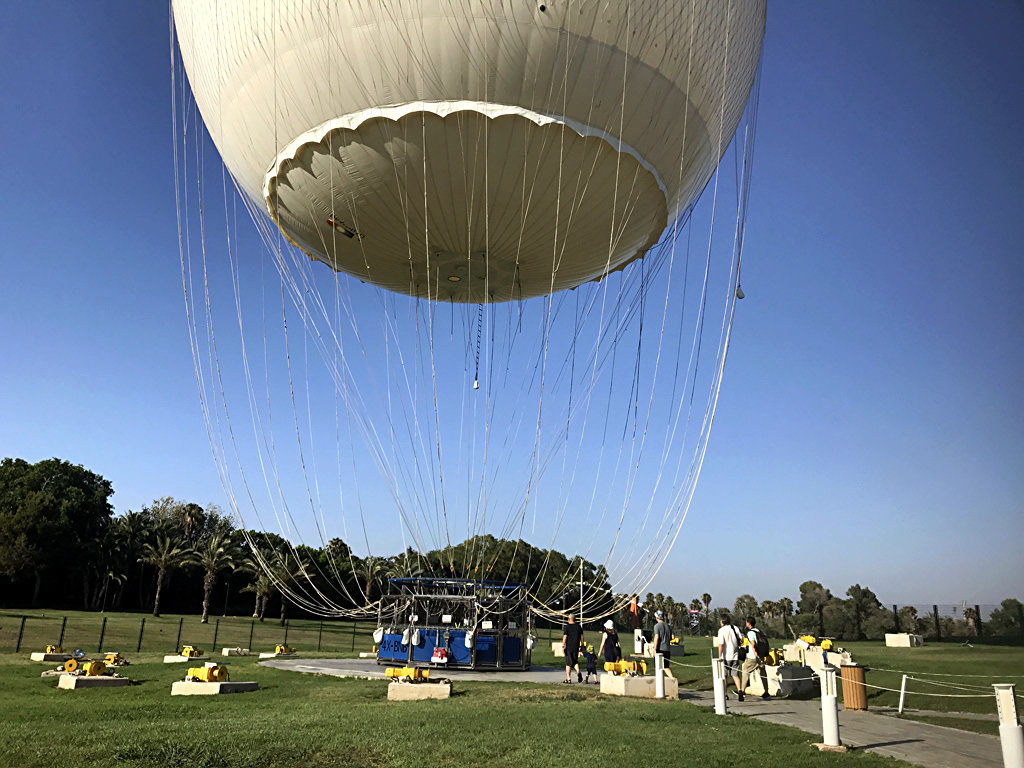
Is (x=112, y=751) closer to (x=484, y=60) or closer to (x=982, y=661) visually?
(x=484, y=60)

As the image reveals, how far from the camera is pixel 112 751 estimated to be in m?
7.27

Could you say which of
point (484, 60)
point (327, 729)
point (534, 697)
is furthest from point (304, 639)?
point (484, 60)

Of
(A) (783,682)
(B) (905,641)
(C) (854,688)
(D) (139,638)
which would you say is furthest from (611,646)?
(D) (139,638)

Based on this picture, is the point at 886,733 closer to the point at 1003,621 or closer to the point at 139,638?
the point at 1003,621

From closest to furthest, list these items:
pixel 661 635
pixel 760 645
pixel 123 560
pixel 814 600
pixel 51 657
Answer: pixel 760 645 → pixel 661 635 → pixel 51 657 → pixel 814 600 → pixel 123 560

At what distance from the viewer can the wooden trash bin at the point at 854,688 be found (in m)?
11.7

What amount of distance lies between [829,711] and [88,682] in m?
12.6

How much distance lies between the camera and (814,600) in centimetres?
5100

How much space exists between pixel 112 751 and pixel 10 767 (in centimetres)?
86

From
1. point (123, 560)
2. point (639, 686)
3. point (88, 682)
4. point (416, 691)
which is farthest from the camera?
point (123, 560)

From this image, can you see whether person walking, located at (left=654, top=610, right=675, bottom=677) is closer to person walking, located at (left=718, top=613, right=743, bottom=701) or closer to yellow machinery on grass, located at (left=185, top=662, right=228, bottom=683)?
person walking, located at (left=718, top=613, right=743, bottom=701)

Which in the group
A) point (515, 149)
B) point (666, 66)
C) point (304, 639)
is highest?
point (666, 66)

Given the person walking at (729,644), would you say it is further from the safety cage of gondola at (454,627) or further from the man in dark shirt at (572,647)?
the safety cage of gondola at (454,627)

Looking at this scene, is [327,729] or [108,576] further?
[108,576]
